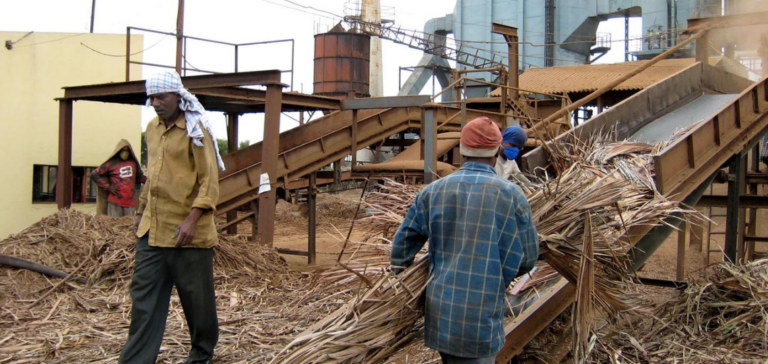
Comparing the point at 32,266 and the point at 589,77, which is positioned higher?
the point at 589,77

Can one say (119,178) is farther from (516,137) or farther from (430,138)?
(516,137)

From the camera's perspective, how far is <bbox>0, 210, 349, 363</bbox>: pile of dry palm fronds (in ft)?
16.1

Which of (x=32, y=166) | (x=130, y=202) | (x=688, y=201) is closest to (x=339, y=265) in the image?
(x=688, y=201)

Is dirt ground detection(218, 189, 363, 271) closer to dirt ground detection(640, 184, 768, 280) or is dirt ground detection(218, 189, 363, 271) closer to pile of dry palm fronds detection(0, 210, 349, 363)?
pile of dry palm fronds detection(0, 210, 349, 363)

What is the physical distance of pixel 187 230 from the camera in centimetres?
401

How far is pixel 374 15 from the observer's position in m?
38.8

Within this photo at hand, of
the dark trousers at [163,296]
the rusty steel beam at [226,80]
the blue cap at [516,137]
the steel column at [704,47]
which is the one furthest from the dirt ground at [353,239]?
the steel column at [704,47]

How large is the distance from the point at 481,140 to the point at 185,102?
2085 mm

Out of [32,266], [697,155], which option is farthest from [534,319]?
[32,266]

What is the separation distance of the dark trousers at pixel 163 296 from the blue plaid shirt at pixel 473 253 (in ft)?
5.76

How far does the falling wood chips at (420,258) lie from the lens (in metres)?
3.18

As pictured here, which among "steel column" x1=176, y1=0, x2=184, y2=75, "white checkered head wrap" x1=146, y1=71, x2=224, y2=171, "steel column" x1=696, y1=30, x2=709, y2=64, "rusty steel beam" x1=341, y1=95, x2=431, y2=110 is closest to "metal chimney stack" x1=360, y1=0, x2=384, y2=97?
"steel column" x1=176, y1=0, x2=184, y2=75

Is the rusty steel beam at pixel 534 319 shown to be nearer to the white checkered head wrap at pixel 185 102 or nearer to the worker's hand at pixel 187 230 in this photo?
the worker's hand at pixel 187 230

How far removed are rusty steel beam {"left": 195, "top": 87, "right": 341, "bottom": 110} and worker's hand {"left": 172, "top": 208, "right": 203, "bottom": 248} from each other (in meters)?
5.02
